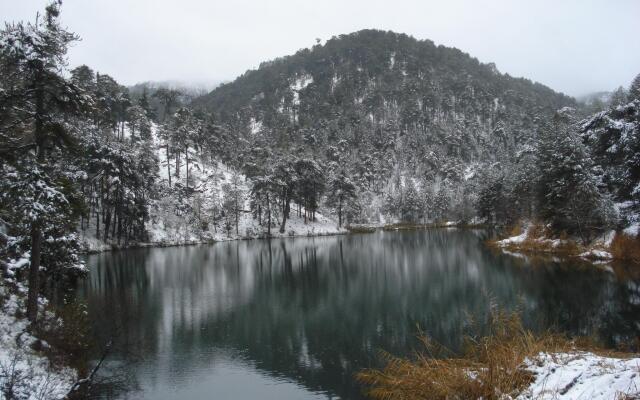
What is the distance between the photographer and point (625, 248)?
120ft

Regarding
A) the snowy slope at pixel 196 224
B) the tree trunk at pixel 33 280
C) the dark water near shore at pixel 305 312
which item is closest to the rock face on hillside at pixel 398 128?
the snowy slope at pixel 196 224

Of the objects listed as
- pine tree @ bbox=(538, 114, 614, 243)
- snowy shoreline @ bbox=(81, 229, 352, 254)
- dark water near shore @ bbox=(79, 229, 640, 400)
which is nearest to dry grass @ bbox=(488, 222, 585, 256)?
pine tree @ bbox=(538, 114, 614, 243)

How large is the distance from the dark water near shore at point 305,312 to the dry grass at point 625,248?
172 inches

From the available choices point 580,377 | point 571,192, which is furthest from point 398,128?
point 580,377

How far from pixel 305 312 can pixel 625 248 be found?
29.6 meters

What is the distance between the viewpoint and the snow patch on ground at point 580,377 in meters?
6.79

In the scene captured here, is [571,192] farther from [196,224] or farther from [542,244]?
[196,224]

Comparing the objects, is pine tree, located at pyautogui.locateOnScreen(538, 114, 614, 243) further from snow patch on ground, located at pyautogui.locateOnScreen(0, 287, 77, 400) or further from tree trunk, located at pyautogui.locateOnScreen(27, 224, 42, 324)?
tree trunk, located at pyautogui.locateOnScreen(27, 224, 42, 324)

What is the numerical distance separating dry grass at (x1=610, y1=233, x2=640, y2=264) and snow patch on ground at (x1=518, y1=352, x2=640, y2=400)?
33265 millimetres

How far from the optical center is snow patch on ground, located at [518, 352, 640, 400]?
267 inches

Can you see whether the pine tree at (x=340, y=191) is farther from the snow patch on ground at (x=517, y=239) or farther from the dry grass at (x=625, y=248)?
the dry grass at (x=625, y=248)

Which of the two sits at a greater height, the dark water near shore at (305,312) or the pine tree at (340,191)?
the pine tree at (340,191)

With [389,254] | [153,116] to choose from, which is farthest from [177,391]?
[153,116]

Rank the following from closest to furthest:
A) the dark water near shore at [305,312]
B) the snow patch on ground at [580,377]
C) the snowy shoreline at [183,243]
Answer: the snow patch on ground at [580,377] → the dark water near shore at [305,312] → the snowy shoreline at [183,243]
